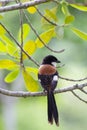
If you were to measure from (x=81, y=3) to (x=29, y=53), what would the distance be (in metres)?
0.75

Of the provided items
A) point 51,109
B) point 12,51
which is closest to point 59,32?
point 12,51

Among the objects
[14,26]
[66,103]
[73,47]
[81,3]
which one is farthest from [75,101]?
[81,3]

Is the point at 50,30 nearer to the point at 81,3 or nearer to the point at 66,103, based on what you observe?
the point at 81,3

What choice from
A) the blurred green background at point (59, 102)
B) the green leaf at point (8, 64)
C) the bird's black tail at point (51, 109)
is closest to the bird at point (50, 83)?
the bird's black tail at point (51, 109)

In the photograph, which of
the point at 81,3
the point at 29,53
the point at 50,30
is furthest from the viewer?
the point at 29,53

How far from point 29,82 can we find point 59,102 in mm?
7705

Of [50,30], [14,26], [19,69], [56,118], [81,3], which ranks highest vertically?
[81,3]

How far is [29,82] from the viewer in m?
2.64

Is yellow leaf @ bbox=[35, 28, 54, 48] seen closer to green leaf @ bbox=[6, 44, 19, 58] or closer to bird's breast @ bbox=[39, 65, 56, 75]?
green leaf @ bbox=[6, 44, 19, 58]

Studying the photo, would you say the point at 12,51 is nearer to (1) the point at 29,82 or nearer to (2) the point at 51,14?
(1) the point at 29,82

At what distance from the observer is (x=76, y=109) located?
1084 centimetres

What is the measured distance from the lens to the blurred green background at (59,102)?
9367 millimetres

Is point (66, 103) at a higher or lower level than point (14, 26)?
lower

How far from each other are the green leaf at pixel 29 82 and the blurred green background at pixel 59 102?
637 centimetres
